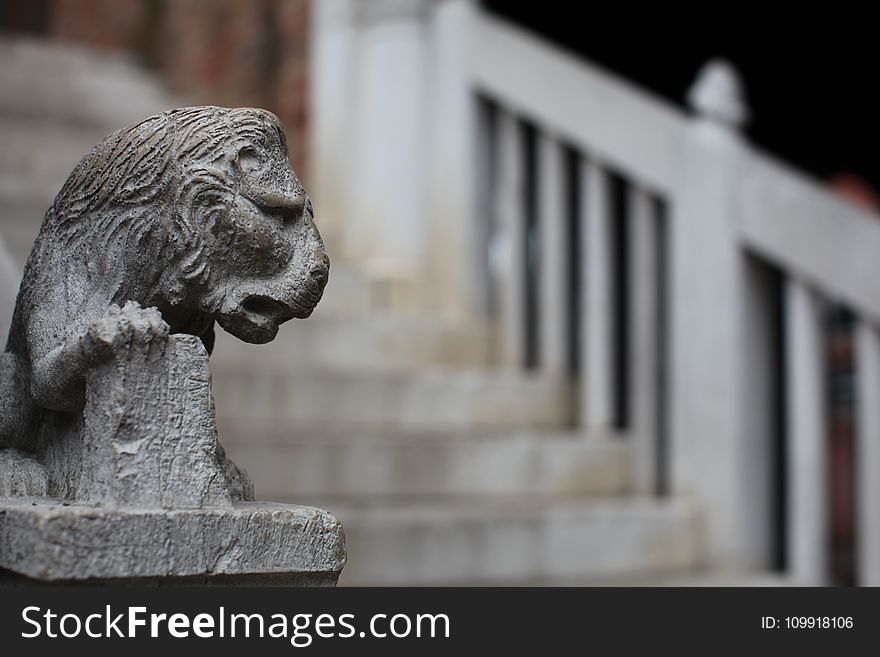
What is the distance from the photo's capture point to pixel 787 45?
6078mm

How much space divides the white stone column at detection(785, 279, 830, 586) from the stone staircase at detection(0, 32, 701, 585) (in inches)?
11.8

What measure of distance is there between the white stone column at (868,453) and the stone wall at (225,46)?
8.10 feet

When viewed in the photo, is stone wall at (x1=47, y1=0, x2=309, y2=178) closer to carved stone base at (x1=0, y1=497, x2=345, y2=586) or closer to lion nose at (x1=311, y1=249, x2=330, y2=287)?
lion nose at (x1=311, y1=249, x2=330, y2=287)

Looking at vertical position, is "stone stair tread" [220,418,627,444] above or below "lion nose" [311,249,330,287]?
above

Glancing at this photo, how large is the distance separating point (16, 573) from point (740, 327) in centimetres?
258

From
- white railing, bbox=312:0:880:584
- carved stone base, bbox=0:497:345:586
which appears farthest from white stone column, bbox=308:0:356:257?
carved stone base, bbox=0:497:345:586

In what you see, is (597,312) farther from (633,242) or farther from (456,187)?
(456,187)

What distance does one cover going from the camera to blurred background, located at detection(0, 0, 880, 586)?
9.93 ft

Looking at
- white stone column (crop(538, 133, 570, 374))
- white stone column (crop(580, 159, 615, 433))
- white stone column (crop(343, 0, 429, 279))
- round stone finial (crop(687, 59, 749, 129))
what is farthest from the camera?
white stone column (crop(343, 0, 429, 279))

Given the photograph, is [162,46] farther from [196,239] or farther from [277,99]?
[196,239]

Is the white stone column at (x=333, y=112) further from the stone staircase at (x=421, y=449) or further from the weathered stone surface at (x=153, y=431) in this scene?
the weathered stone surface at (x=153, y=431)

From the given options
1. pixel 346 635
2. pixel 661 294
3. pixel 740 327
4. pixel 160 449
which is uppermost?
pixel 661 294

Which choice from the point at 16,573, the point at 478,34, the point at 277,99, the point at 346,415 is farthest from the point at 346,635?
the point at 277,99

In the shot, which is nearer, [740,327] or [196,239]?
[196,239]
